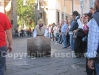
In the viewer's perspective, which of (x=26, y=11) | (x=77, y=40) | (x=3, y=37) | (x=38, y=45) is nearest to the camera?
(x=3, y=37)

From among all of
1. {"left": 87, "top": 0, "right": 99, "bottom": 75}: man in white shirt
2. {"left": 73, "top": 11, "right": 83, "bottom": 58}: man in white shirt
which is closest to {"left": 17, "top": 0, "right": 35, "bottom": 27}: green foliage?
{"left": 73, "top": 11, "right": 83, "bottom": 58}: man in white shirt

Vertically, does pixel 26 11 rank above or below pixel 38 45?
above

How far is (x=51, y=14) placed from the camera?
55.7m

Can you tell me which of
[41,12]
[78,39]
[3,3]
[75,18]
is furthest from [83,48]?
[41,12]

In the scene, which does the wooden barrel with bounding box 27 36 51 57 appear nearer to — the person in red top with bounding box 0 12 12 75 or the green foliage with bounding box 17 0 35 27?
the person in red top with bounding box 0 12 12 75

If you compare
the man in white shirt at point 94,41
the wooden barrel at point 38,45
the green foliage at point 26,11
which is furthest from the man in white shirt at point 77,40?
the green foliage at point 26,11

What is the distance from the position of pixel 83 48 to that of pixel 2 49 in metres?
6.30

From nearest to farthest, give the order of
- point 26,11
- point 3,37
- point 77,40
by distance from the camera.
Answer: point 3,37, point 77,40, point 26,11

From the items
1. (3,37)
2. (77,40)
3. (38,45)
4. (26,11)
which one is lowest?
(38,45)

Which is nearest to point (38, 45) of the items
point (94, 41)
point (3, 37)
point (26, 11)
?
point (3, 37)

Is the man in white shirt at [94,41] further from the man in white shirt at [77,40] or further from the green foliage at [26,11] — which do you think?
the green foliage at [26,11]

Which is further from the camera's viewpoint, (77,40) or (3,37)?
(77,40)

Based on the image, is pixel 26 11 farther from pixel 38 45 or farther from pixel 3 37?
pixel 3 37

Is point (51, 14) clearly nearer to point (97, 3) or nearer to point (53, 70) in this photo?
point (53, 70)
